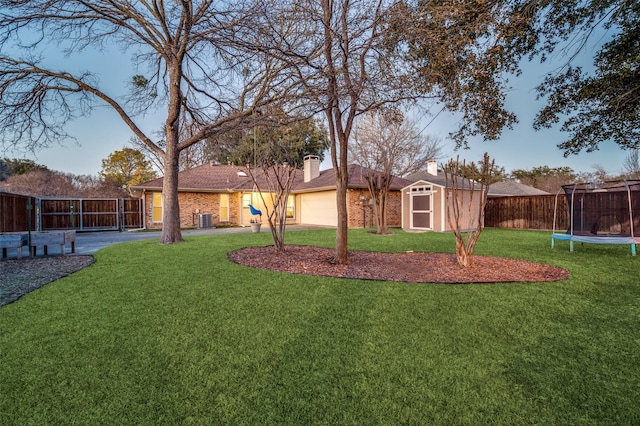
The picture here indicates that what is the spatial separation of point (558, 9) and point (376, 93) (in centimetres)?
364

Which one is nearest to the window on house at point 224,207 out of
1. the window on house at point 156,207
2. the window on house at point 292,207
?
the window on house at point 156,207

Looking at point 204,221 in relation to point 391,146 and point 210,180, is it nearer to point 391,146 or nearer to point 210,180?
Answer: point 210,180

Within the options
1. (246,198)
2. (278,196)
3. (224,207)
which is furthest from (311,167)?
(278,196)

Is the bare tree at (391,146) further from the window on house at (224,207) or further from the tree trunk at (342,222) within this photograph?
the tree trunk at (342,222)

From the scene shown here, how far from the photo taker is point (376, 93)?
21.4ft

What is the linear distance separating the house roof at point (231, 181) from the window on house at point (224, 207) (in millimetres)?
792

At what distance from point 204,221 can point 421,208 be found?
11.9m

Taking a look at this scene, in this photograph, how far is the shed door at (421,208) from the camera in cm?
1647

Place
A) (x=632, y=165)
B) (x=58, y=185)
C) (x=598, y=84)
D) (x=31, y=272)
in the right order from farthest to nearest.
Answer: (x=58, y=185) → (x=632, y=165) → (x=598, y=84) → (x=31, y=272)

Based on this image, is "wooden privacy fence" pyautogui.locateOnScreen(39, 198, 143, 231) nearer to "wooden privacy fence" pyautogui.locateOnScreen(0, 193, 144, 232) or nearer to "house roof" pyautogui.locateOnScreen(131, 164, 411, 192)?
"wooden privacy fence" pyautogui.locateOnScreen(0, 193, 144, 232)

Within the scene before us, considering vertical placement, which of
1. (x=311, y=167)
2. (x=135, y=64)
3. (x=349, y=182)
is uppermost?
(x=135, y=64)

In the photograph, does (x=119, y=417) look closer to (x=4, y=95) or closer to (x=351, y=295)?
(x=351, y=295)

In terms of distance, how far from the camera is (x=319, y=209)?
20.4m

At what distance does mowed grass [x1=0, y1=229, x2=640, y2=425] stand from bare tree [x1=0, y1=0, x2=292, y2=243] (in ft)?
21.6
